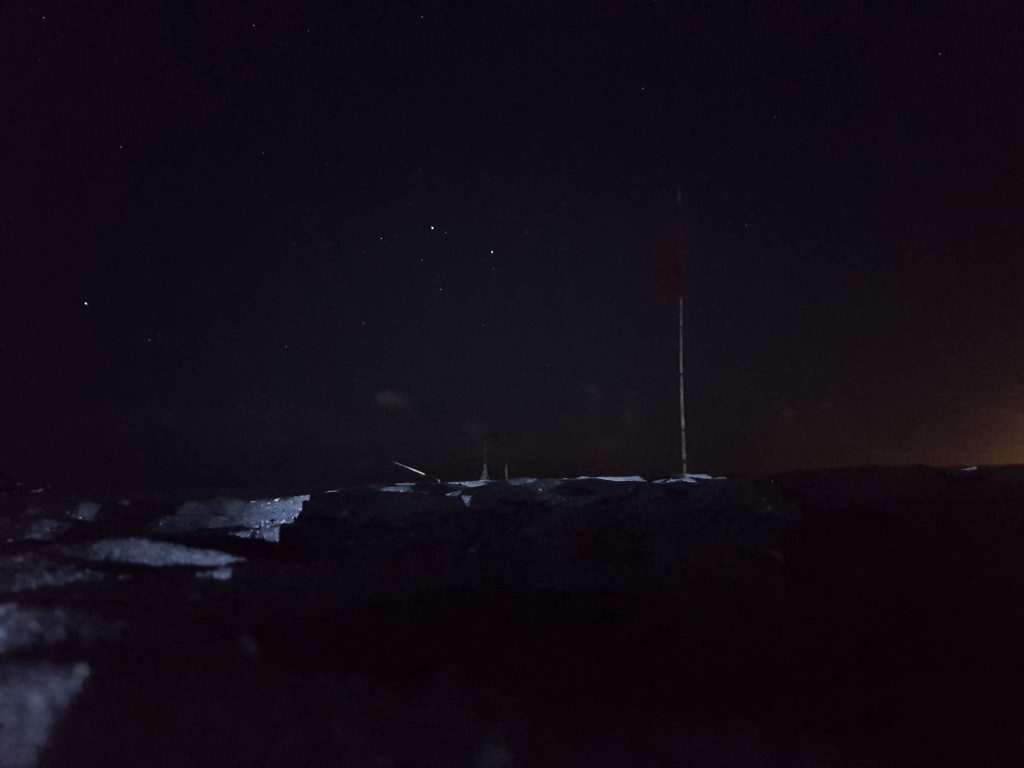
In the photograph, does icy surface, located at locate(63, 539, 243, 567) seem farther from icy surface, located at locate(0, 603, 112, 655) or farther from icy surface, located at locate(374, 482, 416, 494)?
icy surface, located at locate(374, 482, 416, 494)

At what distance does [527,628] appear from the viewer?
14.6ft

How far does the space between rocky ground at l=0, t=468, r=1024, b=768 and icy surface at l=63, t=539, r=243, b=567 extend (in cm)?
2

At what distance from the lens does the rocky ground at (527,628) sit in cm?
352

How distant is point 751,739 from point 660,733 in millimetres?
457

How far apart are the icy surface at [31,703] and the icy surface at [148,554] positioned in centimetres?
116

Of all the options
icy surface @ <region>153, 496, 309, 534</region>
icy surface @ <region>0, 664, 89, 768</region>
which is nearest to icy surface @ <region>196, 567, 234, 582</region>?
icy surface @ <region>153, 496, 309, 534</region>

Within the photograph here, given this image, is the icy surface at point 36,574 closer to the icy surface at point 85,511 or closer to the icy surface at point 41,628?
the icy surface at point 41,628

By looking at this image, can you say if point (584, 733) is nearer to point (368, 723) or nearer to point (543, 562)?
point (368, 723)

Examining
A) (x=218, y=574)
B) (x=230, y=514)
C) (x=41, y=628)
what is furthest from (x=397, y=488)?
(x=41, y=628)

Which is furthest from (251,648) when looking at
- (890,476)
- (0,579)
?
(890,476)

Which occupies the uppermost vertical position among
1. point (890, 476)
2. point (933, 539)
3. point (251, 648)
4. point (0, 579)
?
point (890, 476)

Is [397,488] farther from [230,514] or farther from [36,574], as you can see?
[36,574]

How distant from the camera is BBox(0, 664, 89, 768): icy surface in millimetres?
3447

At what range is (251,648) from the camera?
425 centimetres
